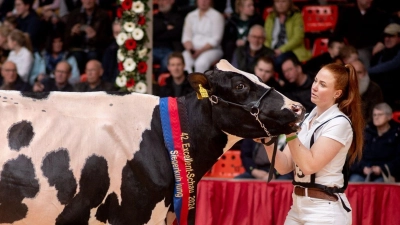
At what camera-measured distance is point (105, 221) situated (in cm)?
407

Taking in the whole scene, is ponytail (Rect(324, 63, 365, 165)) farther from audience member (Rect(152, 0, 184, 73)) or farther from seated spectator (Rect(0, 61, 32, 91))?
seated spectator (Rect(0, 61, 32, 91))

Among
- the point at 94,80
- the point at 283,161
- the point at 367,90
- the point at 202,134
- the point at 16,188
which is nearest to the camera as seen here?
the point at 16,188

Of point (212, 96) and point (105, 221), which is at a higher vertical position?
point (212, 96)

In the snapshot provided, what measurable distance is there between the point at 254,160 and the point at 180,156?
3.83 metres

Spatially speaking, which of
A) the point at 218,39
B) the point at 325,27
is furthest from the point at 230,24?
the point at 325,27

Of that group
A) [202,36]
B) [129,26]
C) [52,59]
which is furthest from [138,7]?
[52,59]

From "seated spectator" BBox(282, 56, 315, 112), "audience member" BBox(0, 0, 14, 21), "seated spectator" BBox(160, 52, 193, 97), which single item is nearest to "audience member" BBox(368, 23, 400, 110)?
"seated spectator" BBox(282, 56, 315, 112)

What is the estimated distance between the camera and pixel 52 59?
10.8 metres

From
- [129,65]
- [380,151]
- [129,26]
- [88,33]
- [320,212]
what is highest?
[129,26]

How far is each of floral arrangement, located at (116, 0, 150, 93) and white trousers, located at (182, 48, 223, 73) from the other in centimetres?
149

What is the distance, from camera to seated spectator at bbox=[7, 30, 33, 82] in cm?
1041

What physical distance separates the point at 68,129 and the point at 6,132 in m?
0.34

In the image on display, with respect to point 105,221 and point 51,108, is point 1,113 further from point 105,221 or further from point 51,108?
point 105,221

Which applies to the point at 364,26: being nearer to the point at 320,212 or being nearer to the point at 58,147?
the point at 320,212
